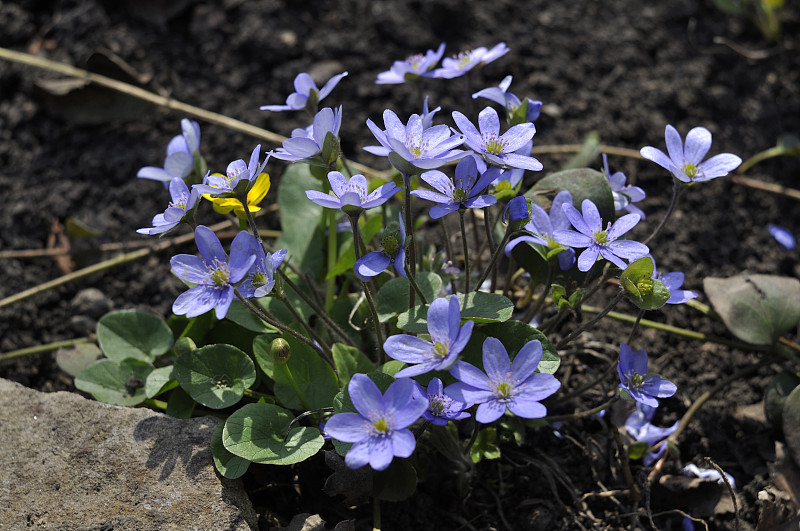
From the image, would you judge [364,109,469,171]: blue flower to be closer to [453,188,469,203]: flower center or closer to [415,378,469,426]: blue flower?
[453,188,469,203]: flower center

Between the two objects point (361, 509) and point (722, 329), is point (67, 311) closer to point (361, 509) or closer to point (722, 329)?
point (361, 509)

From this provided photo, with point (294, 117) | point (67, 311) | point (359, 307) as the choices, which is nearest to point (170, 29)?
point (294, 117)

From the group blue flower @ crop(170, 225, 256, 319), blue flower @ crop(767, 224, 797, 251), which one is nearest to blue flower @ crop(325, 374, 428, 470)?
blue flower @ crop(170, 225, 256, 319)

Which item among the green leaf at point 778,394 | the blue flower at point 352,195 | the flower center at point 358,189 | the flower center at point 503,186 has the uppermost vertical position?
the blue flower at point 352,195

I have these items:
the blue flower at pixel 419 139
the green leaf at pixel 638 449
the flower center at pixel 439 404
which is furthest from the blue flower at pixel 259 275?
the green leaf at pixel 638 449

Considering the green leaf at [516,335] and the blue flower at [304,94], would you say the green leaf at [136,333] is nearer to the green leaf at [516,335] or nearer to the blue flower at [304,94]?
the blue flower at [304,94]

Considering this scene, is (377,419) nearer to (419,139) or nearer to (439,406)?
(439,406)
